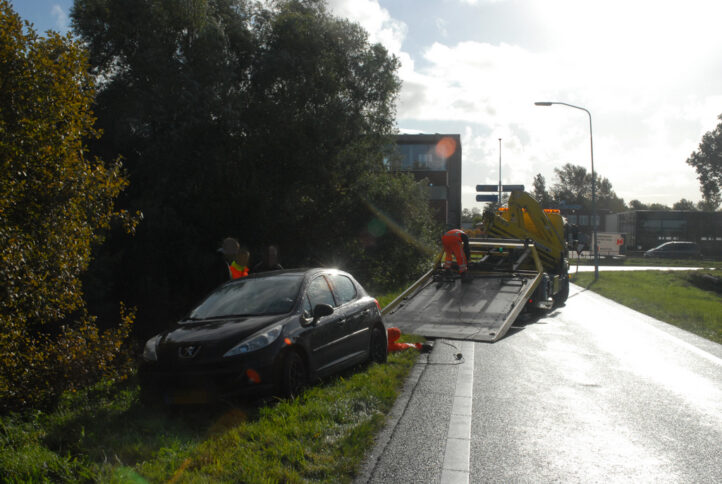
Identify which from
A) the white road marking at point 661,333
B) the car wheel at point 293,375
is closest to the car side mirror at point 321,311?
the car wheel at point 293,375

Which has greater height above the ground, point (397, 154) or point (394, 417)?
point (397, 154)

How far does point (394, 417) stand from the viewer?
5.73 meters

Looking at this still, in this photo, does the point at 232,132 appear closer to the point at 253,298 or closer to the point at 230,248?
the point at 230,248

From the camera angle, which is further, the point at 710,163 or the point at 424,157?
the point at 710,163

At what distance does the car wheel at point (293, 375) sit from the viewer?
603 centimetres

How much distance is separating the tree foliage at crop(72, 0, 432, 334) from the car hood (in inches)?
530

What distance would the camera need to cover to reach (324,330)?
271 inches

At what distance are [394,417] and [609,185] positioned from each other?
15696 centimetres

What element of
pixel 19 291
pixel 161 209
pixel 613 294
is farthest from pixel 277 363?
pixel 613 294

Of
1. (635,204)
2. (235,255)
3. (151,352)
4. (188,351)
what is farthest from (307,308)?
(635,204)

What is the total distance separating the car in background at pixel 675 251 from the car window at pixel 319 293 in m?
54.8

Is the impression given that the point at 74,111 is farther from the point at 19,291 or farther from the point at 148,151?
the point at 148,151

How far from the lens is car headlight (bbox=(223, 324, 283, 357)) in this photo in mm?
5840

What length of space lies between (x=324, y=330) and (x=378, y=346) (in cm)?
159
